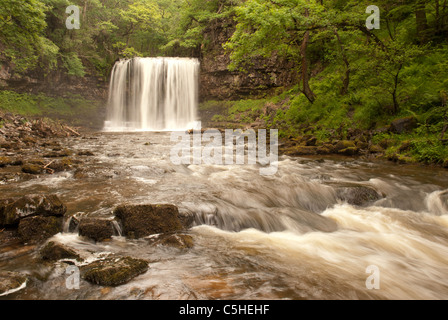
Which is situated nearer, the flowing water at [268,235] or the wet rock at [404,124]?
the flowing water at [268,235]

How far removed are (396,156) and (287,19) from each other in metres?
6.82

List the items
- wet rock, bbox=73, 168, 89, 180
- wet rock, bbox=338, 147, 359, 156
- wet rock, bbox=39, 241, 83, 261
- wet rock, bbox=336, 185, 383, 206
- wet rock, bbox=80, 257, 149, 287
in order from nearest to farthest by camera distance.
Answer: wet rock, bbox=80, 257, 149, 287 → wet rock, bbox=39, 241, 83, 261 → wet rock, bbox=336, 185, 383, 206 → wet rock, bbox=73, 168, 89, 180 → wet rock, bbox=338, 147, 359, 156

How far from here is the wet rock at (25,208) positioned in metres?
3.48

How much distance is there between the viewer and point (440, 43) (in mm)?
11492

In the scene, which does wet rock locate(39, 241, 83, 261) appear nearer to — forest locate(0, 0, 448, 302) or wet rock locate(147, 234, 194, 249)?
forest locate(0, 0, 448, 302)

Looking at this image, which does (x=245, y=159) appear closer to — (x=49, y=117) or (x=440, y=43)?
(x=440, y=43)

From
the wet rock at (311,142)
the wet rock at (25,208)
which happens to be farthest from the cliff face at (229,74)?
the wet rock at (25,208)

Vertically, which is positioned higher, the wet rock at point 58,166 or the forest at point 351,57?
the forest at point 351,57

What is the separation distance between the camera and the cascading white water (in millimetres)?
26891

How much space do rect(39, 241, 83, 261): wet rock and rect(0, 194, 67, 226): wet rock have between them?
75 cm

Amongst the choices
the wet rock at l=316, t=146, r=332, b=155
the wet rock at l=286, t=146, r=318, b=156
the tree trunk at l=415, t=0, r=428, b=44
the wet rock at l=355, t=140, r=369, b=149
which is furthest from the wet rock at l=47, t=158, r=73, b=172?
the tree trunk at l=415, t=0, r=428, b=44

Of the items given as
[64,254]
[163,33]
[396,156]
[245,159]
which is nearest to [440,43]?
[396,156]

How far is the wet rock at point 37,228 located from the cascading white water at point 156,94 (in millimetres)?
23416

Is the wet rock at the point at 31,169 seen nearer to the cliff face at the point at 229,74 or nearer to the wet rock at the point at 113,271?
the wet rock at the point at 113,271
